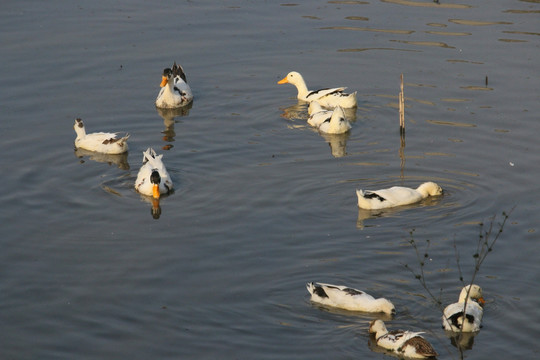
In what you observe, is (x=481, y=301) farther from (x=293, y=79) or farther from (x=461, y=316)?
(x=293, y=79)

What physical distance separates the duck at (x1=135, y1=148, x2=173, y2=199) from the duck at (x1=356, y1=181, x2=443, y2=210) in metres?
3.27

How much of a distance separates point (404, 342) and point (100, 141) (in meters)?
8.62

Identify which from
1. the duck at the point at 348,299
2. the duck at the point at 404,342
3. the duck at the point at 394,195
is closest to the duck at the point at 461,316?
the duck at the point at 404,342

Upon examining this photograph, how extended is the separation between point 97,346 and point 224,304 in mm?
1787

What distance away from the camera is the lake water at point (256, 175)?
38.8 feet

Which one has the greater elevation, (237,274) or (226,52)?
(226,52)

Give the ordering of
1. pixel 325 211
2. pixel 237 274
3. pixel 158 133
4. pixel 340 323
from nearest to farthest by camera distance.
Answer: pixel 340 323, pixel 237 274, pixel 325 211, pixel 158 133

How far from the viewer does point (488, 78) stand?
69.7 feet

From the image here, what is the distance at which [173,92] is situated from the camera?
20.1m

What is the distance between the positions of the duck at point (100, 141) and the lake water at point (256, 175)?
0.28 m

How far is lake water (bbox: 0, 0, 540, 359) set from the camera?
1181 cm

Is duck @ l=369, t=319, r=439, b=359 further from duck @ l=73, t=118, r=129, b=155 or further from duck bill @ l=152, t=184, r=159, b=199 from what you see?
duck @ l=73, t=118, r=129, b=155

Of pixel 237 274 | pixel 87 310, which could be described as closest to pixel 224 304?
pixel 237 274

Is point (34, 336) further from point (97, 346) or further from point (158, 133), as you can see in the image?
point (158, 133)
